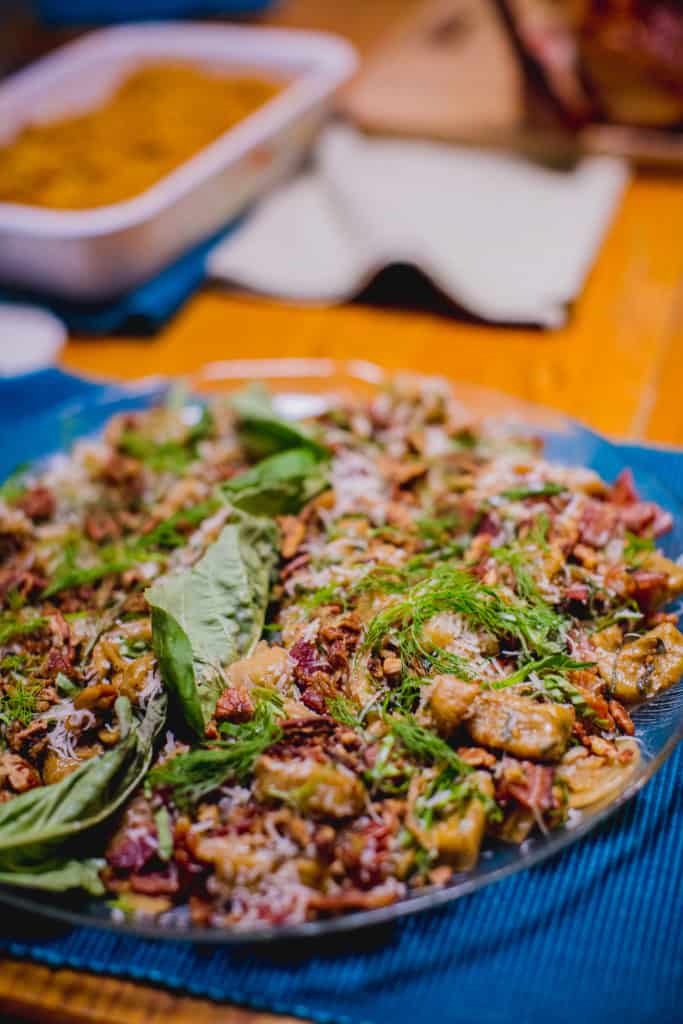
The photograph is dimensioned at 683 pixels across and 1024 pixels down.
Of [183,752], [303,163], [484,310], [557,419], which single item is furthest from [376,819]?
[303,163]

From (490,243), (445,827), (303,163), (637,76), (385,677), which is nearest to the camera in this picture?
(445,827)

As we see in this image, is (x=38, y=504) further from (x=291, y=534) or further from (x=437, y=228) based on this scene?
(x=437, y=228)

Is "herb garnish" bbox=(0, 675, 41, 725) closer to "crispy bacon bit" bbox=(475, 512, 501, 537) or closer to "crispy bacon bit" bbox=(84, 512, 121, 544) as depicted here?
"crispy bacon bit" bbox=(84, 512, 121, 544)

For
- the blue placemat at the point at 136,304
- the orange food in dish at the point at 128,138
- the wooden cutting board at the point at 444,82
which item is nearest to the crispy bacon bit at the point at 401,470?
the blue placemat at the point at 136,304

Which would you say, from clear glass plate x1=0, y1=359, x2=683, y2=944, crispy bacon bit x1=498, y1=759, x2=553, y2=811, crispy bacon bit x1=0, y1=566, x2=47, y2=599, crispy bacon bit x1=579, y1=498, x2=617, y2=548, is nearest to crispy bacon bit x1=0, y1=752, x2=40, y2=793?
clear glass plate x1=0, y1=359, x2=683, y2=944

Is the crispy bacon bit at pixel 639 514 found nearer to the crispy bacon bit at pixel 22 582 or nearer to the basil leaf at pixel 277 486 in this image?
the basil leaf at pixel 277 486

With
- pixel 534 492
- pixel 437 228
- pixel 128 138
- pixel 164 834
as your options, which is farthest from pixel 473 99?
pixel 164 834

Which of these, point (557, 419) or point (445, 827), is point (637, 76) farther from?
point (445, 827)

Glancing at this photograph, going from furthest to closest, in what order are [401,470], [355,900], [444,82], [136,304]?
[444,82]
[136,304]
[401,470]
[355,900]
